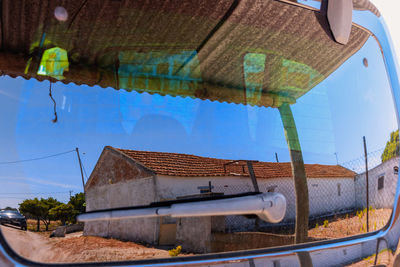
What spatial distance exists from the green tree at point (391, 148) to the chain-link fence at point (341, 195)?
0.10ft

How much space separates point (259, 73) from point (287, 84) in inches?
5.3

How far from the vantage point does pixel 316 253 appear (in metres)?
1.53

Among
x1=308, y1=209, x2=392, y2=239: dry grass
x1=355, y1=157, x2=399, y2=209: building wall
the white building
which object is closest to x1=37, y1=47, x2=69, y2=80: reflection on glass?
the white building

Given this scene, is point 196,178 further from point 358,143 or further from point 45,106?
point 358,143

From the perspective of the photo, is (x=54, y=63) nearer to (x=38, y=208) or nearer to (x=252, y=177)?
(x=38, y=208)

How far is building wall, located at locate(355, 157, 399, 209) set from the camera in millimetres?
1765

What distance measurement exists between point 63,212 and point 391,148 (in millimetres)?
1501

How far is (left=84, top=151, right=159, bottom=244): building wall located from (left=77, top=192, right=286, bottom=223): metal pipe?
19mm

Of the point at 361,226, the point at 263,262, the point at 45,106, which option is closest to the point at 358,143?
the point at 361,226

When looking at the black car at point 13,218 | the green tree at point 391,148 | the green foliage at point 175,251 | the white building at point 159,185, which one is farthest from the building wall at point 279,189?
the black car at point 13,218

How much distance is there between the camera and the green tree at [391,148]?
1902 mm

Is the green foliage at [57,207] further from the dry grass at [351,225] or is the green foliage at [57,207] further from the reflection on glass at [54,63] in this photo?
the dry grass at [351,225]

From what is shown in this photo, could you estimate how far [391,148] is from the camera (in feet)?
6.30

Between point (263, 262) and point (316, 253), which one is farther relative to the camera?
point (316, 253)
